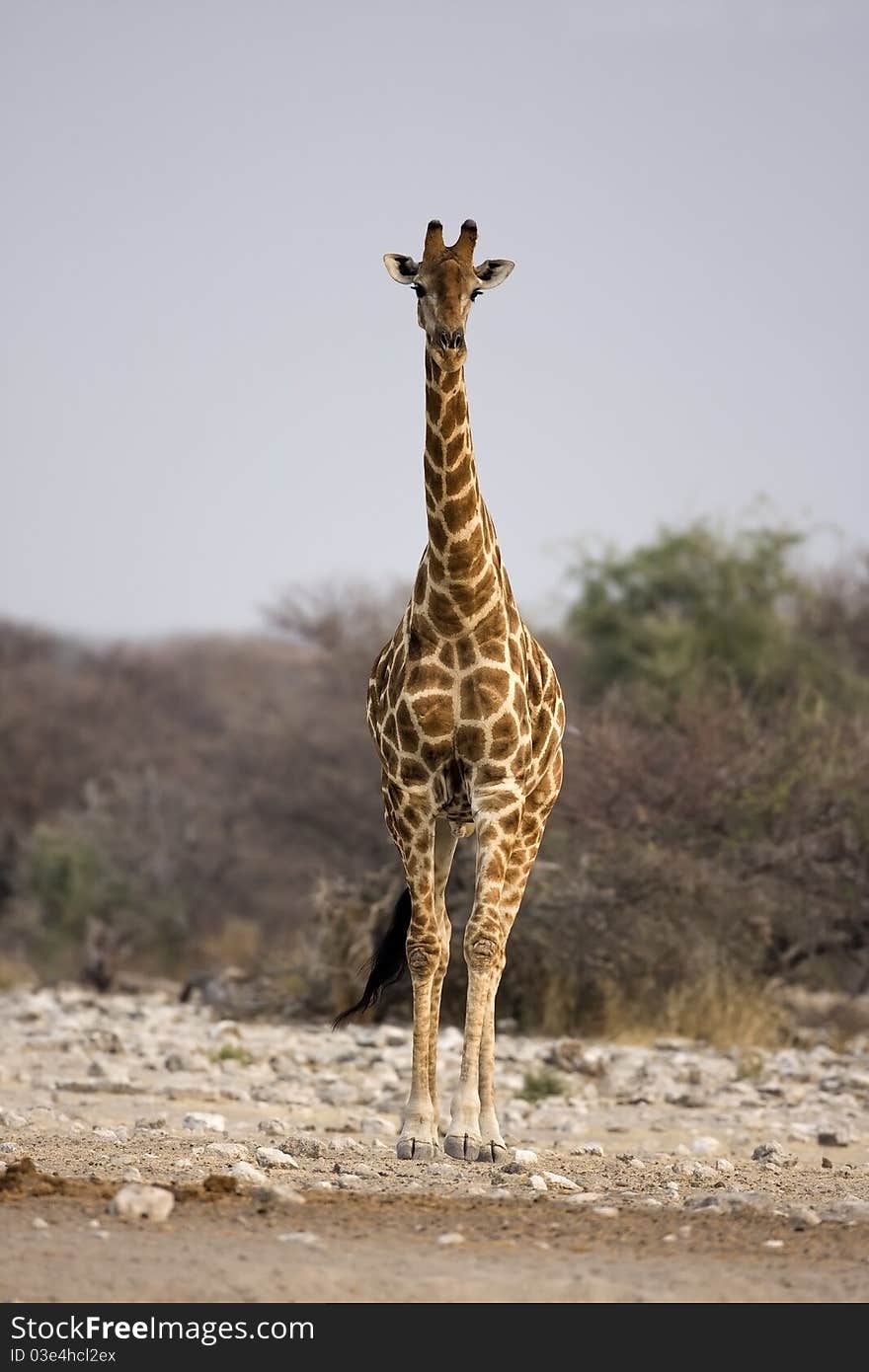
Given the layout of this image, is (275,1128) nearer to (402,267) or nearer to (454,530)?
(454,530)

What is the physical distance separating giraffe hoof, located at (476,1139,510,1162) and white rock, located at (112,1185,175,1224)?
88.0 inches

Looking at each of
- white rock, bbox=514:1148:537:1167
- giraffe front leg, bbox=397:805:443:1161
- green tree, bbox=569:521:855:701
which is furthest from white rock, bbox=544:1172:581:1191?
green tree, bbox=569:521:855:701

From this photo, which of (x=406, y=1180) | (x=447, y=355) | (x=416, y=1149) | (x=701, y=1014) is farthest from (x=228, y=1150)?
(x=701, y=1014)

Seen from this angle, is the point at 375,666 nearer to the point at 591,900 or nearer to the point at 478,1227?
the point at 478,1227

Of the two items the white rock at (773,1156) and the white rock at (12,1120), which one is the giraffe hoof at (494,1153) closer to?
the white rock at (773,1156)

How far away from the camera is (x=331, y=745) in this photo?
23312mm

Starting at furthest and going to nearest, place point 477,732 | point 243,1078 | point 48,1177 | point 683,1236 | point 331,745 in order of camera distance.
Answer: point 331,745 < point 243,1078 < point 477,732 < point 48,1177 < point 683,1236

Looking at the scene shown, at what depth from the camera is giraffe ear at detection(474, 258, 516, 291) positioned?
297 inches

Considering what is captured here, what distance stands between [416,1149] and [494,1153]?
0.33 m

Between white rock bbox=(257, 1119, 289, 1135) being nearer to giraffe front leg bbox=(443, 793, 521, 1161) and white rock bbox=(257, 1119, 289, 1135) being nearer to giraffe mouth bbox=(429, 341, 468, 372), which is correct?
giraffe front leg bbox=(443, 793, 521, 1161)

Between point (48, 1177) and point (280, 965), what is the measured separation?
372 inches

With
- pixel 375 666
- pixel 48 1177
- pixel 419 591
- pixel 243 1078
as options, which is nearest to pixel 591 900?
pixel 243 1078

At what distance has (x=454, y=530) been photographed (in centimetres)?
775

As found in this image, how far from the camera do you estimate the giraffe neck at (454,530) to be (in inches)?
302
